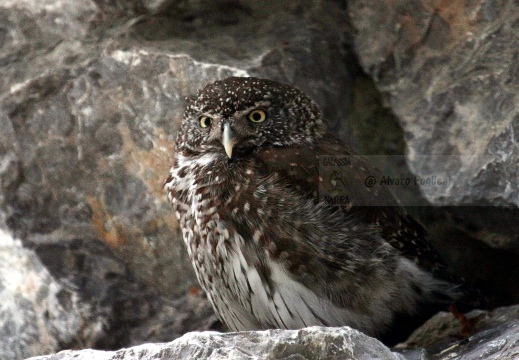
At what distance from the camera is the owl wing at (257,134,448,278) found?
3832 millimetres

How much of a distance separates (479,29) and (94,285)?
233cm

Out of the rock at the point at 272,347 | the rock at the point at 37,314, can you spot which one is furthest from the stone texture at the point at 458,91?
the rock at the point at 37,314

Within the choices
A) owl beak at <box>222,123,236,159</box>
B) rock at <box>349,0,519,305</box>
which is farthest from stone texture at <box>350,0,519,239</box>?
owl beak at <box>222,123,236,159</box>

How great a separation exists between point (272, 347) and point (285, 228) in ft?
2.96

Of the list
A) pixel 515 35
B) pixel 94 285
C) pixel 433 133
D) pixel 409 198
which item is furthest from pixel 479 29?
pixel 94 285

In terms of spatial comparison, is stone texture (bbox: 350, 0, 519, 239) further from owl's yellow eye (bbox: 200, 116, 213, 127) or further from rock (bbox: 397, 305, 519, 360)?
owl's yellow eye (bbox: 200, 116, 213, 127)

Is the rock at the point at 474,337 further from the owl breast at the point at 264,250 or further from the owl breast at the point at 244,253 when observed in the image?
the owl breast at the point at 244,253

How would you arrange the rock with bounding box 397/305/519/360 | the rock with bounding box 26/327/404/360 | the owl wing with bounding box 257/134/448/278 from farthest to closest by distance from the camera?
1. the owl wing with bounding box 257/134/448/278
2. the rock with bounding box 397/305/519/360
3. the rock with bounding box 26/327/404/360

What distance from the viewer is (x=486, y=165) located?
406 cm

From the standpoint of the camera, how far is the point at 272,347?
2879mm

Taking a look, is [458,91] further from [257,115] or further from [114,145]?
[114,145]

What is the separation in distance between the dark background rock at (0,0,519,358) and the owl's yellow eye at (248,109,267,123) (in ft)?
1.82

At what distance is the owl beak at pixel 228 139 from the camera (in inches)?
147

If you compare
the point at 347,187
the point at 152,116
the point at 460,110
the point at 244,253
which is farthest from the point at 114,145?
the point at 460,110
